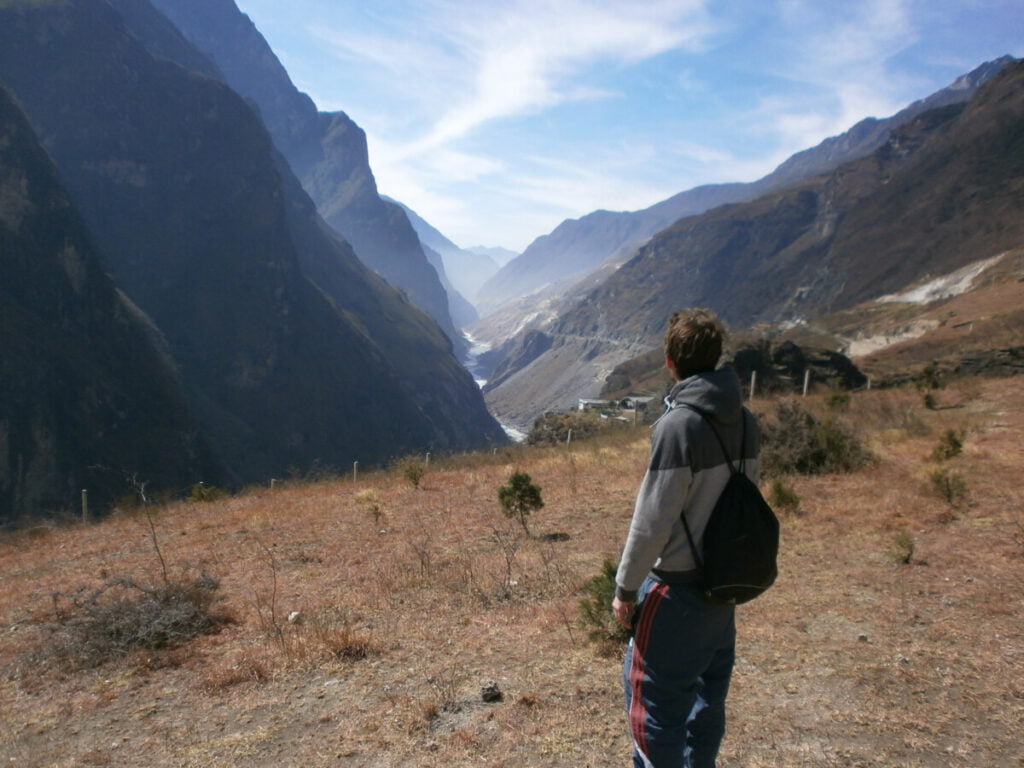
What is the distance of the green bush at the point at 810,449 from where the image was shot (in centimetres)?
1027

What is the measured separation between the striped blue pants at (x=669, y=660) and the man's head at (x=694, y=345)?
0.85 m

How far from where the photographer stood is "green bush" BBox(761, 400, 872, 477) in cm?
1027

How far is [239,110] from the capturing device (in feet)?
340

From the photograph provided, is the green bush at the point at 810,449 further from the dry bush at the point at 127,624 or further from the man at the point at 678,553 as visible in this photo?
the man at the point at 678,553

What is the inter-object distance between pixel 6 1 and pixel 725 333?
11377 centimetres

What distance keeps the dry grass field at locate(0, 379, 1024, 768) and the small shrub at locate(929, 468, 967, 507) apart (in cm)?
3

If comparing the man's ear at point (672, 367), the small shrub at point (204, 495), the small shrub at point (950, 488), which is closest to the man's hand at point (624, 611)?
the man's ear at point (672, 367)

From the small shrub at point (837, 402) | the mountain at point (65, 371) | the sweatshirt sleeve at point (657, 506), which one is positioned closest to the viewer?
the sweatshirt sleeve at point (657, 506)

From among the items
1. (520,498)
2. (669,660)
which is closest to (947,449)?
(520,498)

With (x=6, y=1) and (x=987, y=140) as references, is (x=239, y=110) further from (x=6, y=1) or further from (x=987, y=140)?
(x=987, y=140)

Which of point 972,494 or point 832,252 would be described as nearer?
point 972,494

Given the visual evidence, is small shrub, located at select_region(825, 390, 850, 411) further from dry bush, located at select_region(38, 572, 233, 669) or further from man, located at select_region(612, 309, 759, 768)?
man, located at select_region(612, 309, 759, 768)

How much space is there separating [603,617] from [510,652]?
709mm

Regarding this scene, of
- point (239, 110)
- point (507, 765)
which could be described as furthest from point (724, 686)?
point (239, 110)
